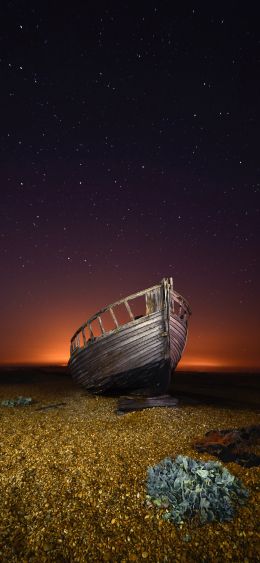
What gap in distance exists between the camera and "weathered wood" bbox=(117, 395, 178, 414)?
9235 mm

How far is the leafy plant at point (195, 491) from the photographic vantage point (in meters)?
3.38

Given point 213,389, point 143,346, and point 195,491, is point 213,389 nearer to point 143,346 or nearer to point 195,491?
point 143,346

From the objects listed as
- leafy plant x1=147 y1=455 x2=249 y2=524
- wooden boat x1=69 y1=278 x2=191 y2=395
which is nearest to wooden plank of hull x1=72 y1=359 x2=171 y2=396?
wooden boat x1=69 y1=278 x2=191 y2=395

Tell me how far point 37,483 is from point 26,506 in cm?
61

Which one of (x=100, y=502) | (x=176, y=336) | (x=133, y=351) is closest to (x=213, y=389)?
(x=176, y=336)

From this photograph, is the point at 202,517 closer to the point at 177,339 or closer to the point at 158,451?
the point at 158,451

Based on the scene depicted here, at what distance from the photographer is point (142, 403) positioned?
31.1 ft

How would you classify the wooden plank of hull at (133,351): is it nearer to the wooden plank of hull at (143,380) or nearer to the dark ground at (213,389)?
the wooden plank of hull at (143,380)

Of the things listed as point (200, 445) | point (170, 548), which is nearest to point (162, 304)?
point (200, 445)

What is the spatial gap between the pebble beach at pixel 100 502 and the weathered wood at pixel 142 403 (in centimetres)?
180

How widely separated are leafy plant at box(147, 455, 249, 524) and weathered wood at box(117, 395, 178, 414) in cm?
519

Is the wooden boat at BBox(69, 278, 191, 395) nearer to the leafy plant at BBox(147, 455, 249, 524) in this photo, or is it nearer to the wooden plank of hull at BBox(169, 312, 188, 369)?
the wooden plank of hull at BBox(169, 312, 188, 369)

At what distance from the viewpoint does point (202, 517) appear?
3.29 m

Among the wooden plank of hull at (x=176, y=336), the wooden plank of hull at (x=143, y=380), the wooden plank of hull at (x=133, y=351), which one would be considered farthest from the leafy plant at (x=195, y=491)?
the wooden plank of hull at (x=176, y=336)
